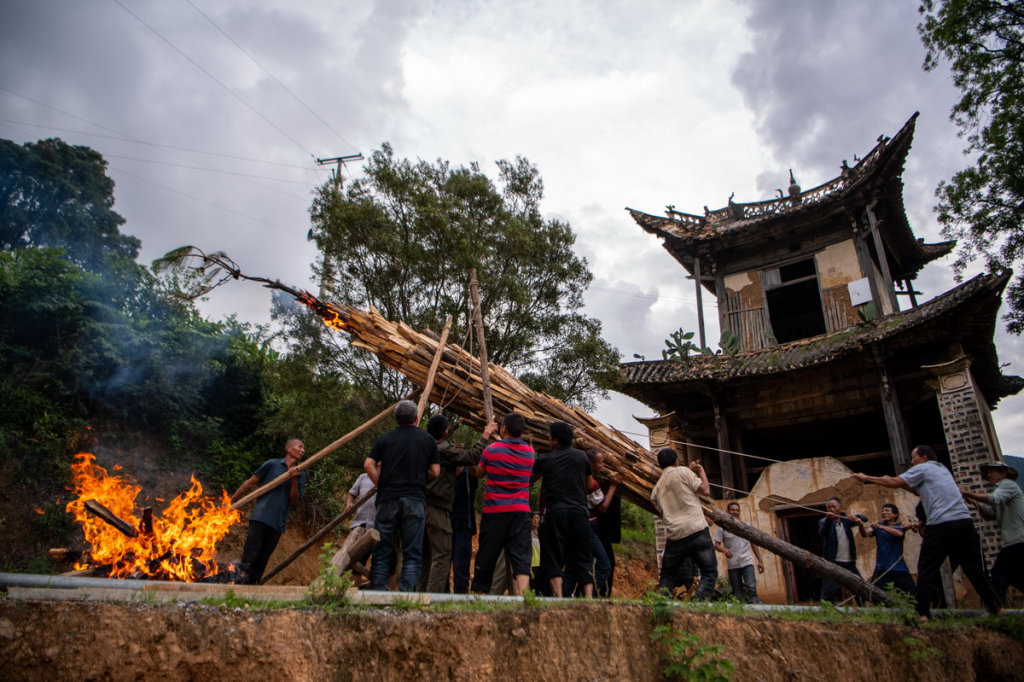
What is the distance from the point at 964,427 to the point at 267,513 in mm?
10329

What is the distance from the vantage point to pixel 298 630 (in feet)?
8.36

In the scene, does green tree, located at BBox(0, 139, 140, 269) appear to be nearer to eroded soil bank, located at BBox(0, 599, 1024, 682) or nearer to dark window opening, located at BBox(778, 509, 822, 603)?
eroded soil bank, located at BBox(0, 599, 1024, 682)

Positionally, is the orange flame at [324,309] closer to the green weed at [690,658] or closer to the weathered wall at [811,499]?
the green weed at [690,658]

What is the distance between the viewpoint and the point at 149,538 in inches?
169

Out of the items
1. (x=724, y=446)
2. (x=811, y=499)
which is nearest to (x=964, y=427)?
(x=811, y=499)

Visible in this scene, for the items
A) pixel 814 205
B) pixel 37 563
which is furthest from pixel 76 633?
pixel 814 205

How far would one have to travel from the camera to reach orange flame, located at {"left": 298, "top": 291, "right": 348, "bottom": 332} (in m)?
5.99

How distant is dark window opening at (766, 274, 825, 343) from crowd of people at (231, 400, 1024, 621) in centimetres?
914

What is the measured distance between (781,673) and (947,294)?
891 centimetres

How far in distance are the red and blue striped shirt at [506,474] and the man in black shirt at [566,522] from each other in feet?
0.94

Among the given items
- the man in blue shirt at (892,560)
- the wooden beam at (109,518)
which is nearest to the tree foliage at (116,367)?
the wooden beam at (109,518)

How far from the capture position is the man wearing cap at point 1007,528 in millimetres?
5219

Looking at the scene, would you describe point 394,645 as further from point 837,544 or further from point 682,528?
point 837,544

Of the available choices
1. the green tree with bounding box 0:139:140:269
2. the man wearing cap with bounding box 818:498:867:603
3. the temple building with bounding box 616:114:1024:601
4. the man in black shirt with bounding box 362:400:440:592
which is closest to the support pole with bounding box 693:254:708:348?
the temple building with bounding box 616:114:1024:601
